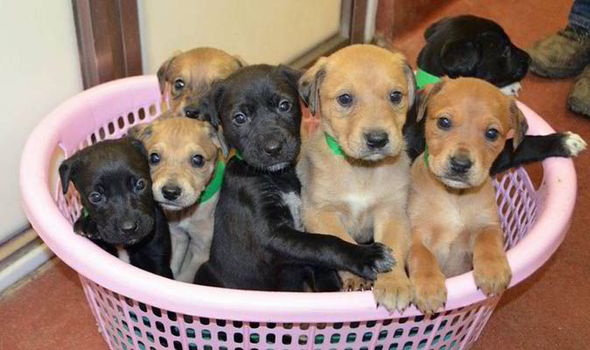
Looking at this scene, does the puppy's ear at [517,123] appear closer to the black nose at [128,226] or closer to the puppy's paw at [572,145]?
the puppy's paw at [572,145]

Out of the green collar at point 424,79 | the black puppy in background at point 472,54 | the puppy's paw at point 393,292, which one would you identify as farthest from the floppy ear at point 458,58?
the puppy's paw at point 393,292

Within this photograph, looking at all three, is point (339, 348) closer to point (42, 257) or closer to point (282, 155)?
point (282, 155)

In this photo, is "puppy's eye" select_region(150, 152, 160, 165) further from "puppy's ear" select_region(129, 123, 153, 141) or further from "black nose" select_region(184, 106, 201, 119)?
"black nose" select_region(184, 106, 201, 119)

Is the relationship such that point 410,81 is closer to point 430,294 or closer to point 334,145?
point 334,145

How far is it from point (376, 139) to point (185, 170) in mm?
680

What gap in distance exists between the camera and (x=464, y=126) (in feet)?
7.16

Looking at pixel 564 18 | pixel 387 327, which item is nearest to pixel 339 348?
pixel 387 327

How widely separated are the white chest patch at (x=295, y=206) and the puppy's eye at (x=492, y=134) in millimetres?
666

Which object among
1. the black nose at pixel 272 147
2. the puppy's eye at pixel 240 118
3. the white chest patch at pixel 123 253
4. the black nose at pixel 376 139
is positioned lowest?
the white chest patch at pixel 123 253

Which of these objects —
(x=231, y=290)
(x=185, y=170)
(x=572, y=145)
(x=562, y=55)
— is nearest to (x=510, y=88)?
(x=572, y=145)

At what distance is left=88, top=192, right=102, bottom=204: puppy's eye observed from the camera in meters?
2.16

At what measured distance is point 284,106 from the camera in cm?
227

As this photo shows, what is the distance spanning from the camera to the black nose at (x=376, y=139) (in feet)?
6.74

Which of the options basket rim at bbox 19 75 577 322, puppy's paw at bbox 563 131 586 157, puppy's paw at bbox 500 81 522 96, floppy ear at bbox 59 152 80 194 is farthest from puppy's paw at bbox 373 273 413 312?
puppy's paw at bbox 500 81 522 96
